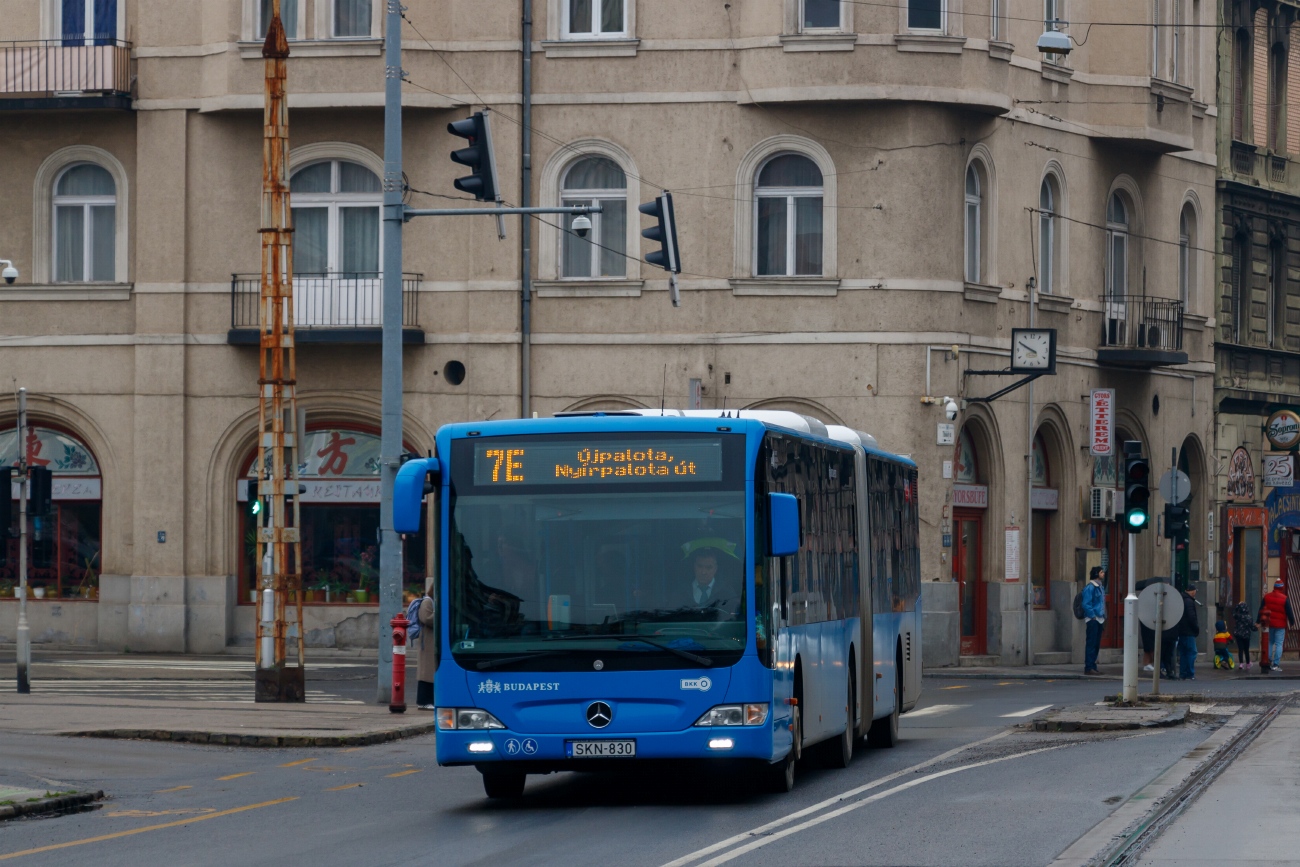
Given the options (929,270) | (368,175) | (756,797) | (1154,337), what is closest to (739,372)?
(929,270)

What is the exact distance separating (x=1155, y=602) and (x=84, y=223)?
2068 cm

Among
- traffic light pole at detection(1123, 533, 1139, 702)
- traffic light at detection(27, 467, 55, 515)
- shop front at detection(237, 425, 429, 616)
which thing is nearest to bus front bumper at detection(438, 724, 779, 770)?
traffic light pole at detection(1123, 533, 1139, 702)

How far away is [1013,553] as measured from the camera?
37406mm

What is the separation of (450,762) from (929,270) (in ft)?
71.5

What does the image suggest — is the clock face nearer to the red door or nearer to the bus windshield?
the red door

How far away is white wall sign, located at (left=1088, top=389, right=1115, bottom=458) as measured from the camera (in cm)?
3884

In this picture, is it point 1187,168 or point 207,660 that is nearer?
point 207,660

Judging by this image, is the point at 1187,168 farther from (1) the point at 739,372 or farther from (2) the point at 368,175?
(2) the point at 368,175

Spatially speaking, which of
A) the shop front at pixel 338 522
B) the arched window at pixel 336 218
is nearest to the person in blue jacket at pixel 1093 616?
the shop front at pixel 338 522

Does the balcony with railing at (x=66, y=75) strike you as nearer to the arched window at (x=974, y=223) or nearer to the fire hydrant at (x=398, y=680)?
the arched window at (x=974, y=223)

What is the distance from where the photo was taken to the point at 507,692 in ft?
48.4

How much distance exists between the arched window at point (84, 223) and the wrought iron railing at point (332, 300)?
2564 mm

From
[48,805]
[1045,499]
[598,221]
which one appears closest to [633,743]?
[48,805]

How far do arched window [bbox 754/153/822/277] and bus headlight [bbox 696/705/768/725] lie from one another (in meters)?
21.2
